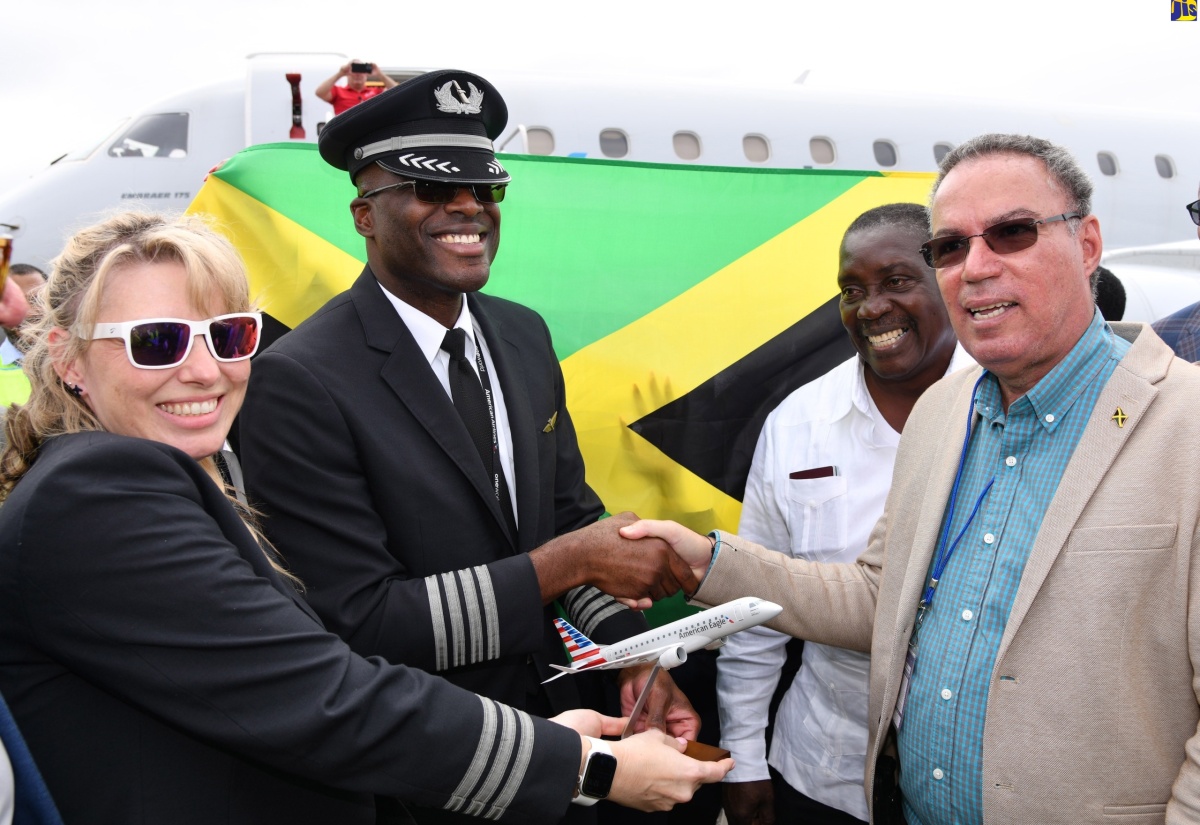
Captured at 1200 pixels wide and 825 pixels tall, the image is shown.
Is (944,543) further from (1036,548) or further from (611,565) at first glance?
(611,565)

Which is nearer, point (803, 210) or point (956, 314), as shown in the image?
point (956, 314)

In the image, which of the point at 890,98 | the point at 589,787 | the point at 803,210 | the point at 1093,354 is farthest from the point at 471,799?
the point at 890,98

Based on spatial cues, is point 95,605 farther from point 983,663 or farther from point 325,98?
point 325,98

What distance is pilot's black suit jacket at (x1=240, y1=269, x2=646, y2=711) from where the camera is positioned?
2.60m

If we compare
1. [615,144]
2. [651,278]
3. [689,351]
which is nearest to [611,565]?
[689,351]

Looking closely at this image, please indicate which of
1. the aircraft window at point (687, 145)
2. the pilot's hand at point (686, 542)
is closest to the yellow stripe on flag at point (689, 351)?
the pilot's hand at point (686, 542)

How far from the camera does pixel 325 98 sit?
8.48m

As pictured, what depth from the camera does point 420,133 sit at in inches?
121

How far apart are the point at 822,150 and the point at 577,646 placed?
14.2 metres

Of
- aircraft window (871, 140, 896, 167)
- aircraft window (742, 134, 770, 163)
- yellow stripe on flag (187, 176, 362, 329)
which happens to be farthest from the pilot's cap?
aircraft window (871, 140, 896, 167)

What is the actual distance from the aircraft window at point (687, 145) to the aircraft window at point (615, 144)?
2.99 ft

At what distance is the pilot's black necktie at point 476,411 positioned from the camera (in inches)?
117

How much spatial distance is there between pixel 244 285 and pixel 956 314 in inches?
77.9

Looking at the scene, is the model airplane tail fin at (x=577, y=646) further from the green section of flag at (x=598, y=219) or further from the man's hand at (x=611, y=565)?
the green section of flag at (x=598, y=219)
